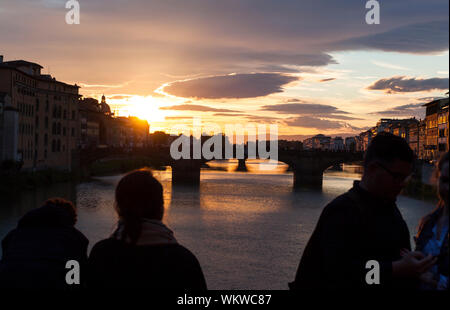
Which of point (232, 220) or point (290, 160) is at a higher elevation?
point (290, 160)

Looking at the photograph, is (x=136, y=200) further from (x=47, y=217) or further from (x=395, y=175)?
(x=395, y=175)

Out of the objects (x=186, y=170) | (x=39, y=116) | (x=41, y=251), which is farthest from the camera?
(x=186, y=170)

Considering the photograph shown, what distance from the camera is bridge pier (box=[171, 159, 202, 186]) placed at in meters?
50.1

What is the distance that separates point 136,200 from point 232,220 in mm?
22957

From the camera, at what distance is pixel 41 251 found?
2.82m

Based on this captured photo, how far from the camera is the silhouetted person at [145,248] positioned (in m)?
2.34

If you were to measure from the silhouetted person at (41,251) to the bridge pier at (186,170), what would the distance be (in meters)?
46.3

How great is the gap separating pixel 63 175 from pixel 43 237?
40715 mm

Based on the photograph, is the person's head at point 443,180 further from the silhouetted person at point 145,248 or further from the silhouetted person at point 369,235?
the silhouetted person at point 145,248

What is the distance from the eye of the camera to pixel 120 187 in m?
2.37

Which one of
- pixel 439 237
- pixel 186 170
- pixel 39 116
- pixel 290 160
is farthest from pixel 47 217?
pixel 290 160

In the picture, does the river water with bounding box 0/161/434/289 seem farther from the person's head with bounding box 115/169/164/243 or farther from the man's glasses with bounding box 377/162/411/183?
the man's glasses with bounding box 377/162/411/183

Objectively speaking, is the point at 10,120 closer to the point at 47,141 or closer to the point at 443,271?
the point at 47,141
